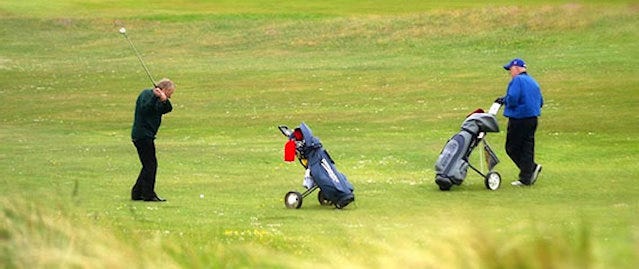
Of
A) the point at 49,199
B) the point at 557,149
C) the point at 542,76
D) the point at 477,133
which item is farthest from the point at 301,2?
the point at 49,199

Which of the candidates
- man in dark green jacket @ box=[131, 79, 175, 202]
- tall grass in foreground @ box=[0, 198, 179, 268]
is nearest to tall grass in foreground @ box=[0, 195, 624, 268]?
tall grass in foreground @ box=[0, 198, 179, 268]

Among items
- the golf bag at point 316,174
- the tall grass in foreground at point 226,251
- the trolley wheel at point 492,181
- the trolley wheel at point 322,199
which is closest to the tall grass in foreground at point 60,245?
the tall grass in foreground at point 226,251

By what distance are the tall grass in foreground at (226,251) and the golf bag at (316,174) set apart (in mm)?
6090

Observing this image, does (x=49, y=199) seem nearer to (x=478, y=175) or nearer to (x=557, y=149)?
(x=478, y=175)

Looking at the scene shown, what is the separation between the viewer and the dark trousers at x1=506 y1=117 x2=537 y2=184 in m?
22.8

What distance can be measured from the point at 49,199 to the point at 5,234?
12.9 feet

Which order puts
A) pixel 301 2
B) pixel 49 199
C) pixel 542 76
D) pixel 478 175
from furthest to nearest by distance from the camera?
pixel 301 2 < pixel 542 76 < pixel 478 175 < pixel 49 199

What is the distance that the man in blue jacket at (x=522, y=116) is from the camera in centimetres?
2259

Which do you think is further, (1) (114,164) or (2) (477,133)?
(1) (114,164)

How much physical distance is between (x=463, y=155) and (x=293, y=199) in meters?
3.06

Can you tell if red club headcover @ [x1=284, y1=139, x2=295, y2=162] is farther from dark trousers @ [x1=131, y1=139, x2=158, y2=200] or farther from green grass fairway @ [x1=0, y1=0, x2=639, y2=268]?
dark trousers @ [x1=131, y1=139, x2=158, y2=200]

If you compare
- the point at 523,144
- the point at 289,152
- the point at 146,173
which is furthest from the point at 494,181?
the point at 146,173

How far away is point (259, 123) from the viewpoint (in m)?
35.0

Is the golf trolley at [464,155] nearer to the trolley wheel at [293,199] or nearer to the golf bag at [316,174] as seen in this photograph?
the golf bag at [316,174]
